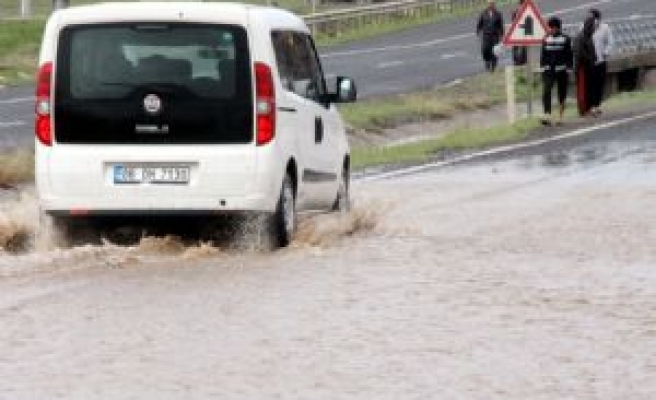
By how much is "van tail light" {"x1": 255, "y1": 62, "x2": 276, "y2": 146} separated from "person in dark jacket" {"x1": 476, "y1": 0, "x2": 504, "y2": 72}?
35.0 metres

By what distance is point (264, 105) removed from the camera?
14.1 metres

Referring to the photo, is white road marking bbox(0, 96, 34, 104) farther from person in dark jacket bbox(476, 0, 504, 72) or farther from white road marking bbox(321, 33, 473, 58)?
white road marking bbox(321, 33, 473, 58)

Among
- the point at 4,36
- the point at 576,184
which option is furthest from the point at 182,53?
the point at 4,36

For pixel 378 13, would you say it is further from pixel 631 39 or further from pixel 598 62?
pixel 598 62

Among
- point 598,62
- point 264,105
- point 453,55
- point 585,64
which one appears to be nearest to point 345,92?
point 264,105

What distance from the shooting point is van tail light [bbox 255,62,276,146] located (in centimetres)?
1409

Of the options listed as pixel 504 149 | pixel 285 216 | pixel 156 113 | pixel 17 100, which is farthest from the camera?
pixel 17 100

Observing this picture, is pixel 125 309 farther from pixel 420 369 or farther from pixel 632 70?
pixel 632 70

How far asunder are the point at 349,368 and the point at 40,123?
5.38m

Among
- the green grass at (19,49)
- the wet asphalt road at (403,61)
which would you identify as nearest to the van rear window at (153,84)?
the wet asphalt road at (403,61)

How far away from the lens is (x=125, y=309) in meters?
11.3

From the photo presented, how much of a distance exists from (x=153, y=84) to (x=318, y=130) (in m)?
2.06

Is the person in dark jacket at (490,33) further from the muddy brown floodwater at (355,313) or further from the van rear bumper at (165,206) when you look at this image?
the van rear bumper at (165,206)

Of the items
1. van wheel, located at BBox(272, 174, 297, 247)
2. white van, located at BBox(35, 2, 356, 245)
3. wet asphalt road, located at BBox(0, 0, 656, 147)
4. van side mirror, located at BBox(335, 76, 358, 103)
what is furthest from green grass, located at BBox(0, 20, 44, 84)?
white van, located at BBox(35, 2, 356, 245)
